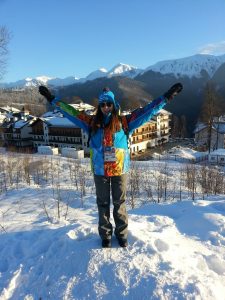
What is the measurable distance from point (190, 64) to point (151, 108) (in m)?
171

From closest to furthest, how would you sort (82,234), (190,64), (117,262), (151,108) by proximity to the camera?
(117,262) < (151,108) < (82,234) < (190,64)

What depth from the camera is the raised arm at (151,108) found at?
11.6 feet

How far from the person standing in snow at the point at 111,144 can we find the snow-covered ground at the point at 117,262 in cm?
25

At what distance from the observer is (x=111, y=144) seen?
3598 millimetres

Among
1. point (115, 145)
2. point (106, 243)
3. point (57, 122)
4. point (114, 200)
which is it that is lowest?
point (106, 243)

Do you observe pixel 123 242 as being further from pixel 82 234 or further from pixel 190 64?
pixel 190 64

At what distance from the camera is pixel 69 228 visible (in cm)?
406

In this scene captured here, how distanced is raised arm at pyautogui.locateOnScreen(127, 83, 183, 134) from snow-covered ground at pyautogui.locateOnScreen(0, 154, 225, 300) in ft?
4.44

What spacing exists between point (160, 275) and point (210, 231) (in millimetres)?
1657

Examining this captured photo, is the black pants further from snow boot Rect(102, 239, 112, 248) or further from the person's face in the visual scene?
the person's face

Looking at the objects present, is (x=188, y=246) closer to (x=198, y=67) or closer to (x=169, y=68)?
(x=198, y=67)

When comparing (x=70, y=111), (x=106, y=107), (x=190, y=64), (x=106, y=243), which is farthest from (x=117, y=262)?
(x=190, y=64)

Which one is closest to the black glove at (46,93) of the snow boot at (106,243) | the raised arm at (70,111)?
the raised arm at (70,111)

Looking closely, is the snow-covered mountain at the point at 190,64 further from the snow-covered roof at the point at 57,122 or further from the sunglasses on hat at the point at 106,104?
the sunglasses on hat at the point at 106,104
